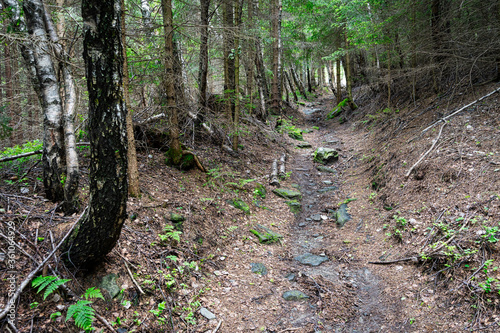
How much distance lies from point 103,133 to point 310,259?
4694mm

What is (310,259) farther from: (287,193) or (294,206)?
(287,193)

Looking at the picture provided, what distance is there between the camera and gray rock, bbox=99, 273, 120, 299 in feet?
11.4

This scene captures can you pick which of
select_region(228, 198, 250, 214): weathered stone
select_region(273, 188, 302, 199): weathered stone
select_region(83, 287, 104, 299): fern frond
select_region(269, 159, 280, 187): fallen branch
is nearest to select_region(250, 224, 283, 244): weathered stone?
select_region(228, 198, 250, 214): weathered stone

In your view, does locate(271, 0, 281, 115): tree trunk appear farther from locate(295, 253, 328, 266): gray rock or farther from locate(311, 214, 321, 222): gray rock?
locate(295, 253, 328, 266): gray rock

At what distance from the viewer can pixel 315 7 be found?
1712 centimetres

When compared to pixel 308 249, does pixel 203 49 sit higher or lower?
higher

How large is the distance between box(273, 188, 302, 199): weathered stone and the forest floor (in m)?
0.18

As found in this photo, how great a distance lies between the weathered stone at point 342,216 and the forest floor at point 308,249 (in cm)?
14

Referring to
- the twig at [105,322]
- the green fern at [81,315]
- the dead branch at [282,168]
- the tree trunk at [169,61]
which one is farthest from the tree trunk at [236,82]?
the green fern at [81,315]

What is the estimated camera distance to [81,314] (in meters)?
2.73

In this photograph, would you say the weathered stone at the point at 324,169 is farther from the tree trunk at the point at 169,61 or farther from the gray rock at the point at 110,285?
the gray rock at the point at 110,285

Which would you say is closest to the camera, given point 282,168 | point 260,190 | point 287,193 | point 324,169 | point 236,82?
point 260,190

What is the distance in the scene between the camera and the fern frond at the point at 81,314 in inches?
105

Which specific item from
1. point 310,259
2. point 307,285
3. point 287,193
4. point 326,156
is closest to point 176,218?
point 307,285
